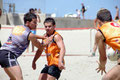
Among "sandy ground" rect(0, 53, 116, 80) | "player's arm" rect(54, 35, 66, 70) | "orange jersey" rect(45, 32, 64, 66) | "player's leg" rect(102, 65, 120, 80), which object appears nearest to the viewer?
"player's leg" rect(102, 65, 120, 80)

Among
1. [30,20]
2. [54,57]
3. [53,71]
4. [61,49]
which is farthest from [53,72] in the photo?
[30,20]

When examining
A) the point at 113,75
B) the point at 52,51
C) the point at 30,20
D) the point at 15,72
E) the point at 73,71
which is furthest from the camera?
the point at 73,71

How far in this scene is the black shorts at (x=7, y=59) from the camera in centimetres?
380

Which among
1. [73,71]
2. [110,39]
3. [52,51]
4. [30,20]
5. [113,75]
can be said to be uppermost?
[30,20]

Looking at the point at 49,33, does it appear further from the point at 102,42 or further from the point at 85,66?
the point at 85,66

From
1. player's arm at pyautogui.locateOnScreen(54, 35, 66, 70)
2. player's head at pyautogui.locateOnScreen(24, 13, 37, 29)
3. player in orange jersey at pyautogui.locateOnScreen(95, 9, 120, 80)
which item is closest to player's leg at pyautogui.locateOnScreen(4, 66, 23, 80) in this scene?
player's arm at pyautogui.locateOnScreen(54, 35, 66, 70)

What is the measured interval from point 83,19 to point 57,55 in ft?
47.5

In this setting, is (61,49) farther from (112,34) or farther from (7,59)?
(112,34)

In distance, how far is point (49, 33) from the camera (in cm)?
438

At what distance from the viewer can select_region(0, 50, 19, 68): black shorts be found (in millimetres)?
3798

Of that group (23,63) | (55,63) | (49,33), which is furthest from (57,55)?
(23,63)

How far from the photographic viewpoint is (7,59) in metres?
3.82

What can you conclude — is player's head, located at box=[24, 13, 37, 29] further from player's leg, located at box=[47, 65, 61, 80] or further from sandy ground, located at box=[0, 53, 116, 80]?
sandy ground, located at box=[0, 53, 116, 80]

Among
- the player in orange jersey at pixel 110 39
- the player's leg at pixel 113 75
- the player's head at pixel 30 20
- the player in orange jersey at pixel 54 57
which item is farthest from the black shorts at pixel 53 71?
the player's leg at pixel 113 75
